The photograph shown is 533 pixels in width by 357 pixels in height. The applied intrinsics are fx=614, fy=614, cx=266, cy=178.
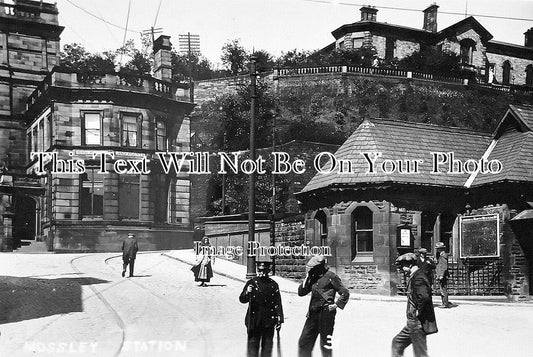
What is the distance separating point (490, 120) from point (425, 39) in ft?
52.0

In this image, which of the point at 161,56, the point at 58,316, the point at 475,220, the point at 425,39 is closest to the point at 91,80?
the point at 161,56

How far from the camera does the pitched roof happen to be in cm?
1802

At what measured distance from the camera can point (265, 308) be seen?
8703 mm

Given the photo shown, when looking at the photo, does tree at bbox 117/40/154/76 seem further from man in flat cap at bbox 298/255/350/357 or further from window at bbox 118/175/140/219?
man in flat cap at bbox 298/255/350/357

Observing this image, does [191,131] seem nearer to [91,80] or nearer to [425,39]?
[91,80]

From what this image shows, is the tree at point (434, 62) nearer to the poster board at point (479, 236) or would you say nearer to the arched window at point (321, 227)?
the poster board at point (479, 236)

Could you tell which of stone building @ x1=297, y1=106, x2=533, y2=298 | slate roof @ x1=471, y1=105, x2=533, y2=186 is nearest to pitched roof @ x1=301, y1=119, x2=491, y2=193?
stone building @ x1=297, y1=106, x2=533, y2=298

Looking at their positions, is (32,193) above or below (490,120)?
below

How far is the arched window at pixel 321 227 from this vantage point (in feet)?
61.1

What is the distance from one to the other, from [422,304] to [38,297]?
28.5ft

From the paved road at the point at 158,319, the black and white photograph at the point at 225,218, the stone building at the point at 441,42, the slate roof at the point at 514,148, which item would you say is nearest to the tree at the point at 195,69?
the black and white photograph at the point at 225,218

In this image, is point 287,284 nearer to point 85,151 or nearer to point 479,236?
point 479,236

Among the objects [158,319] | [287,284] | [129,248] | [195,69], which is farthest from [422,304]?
[195,69]

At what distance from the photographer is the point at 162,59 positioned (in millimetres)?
16375
